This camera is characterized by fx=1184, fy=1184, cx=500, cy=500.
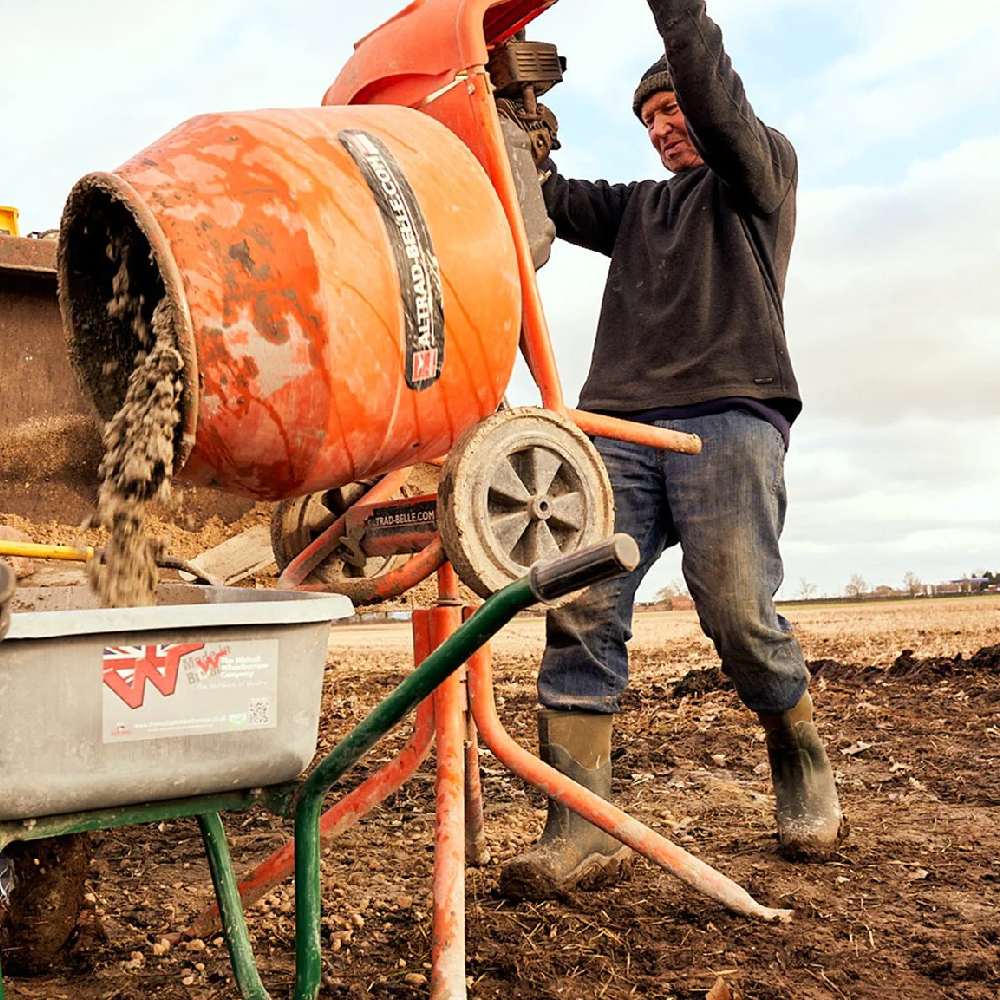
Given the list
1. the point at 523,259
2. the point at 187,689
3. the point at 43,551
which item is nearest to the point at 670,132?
the point at 523,259

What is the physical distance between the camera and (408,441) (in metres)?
2.11

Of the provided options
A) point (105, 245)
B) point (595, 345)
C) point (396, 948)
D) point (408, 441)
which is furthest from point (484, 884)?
point (105, 245)

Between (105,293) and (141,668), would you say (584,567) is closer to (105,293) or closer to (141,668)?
(141,668)

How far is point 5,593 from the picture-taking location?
142cm

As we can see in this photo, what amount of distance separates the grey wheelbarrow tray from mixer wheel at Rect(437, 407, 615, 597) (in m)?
0.32

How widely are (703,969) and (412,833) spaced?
4.04 ft

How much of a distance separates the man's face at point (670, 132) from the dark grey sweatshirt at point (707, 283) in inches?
1.7

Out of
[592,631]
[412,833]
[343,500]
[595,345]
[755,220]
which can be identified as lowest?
[412,833]

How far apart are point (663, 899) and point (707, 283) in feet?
4.70

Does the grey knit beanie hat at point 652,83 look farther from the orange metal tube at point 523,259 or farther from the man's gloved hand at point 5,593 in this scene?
the man's gloved hand at point 5,593

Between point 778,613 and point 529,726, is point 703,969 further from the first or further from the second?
point 529,726

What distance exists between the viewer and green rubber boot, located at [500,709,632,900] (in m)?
2.57

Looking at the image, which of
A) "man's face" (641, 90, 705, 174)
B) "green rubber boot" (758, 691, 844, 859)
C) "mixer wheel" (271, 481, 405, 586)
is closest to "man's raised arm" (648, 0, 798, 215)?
"man's face" (641, 90, 705, 174)

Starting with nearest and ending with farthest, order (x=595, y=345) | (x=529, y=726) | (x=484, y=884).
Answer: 1. (x=484, y=884)
2. (x=595, y=345)
3. (x=529, y=726)
